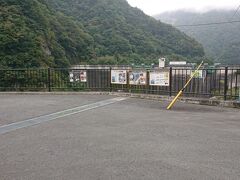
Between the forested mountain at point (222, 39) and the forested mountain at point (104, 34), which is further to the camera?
the forested mountain at point (104, 34)

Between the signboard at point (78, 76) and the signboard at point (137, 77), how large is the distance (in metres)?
2.64

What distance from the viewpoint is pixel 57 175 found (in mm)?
4012

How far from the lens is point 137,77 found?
519 inches

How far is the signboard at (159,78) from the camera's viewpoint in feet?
39.9

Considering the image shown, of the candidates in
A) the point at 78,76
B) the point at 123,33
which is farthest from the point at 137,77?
the point at 123,33

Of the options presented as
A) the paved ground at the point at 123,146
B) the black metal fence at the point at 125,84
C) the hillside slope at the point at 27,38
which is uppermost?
the hillside slope at the point at 27,38

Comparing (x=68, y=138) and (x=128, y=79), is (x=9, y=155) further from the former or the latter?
(x=128, y=79)

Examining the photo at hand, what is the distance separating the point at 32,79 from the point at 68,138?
12168mm

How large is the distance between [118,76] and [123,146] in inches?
339

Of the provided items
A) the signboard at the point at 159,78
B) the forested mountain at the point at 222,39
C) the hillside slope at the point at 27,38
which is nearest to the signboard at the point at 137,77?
the signboard at the point at 159,78

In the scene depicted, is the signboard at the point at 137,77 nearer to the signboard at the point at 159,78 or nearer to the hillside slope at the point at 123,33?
the signboard at the point at 159,78

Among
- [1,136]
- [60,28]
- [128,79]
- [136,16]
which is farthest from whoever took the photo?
[136,16]

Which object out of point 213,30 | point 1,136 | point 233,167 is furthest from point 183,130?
point 213,30

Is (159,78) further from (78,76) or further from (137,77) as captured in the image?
(78,76)
